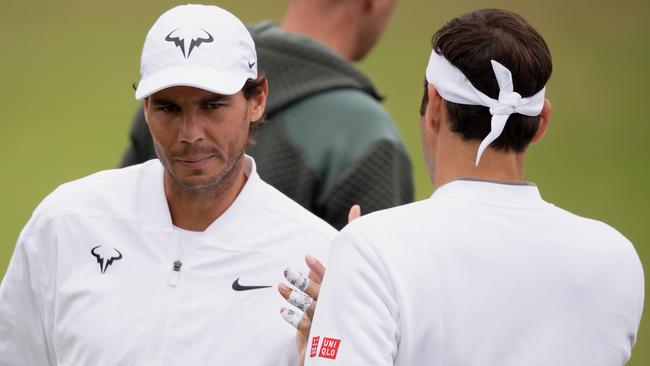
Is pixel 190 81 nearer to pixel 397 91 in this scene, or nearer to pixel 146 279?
pixel 146 279

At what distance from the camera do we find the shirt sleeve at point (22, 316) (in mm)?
3719

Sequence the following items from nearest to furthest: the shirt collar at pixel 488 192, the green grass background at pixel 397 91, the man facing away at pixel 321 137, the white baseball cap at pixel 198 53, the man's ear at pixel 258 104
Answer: the shirt collar at pixel 488 192 < the white baseball cap at pixel 198 53 < the man's ear at pixel 258 104 < the man facing away at pixel 321 137 < the green grass background at pixel 397 91

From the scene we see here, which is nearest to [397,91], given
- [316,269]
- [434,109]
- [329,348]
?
[316,269]

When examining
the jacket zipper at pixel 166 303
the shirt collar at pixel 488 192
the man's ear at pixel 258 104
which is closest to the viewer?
the shirt collar at pixel 488 192

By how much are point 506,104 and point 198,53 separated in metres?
0.92

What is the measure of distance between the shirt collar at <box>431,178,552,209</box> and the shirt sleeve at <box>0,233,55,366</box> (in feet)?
3.80

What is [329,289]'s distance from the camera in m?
3.02

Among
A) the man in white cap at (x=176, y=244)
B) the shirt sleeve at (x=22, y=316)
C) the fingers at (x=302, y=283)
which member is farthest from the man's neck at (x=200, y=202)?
the fingers at (x=302, y=283)

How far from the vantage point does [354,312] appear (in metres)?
2.97

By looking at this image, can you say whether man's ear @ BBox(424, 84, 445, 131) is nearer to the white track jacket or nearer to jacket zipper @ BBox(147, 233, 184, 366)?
the white track jacket

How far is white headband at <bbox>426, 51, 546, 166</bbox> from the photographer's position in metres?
3.08

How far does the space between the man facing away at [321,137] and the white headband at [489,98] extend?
1.73 meters

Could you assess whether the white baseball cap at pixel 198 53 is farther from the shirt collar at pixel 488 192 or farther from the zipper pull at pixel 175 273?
the shirt collar at pixel 488 192

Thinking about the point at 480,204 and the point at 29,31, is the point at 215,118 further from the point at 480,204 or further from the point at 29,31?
the point at 29,31
